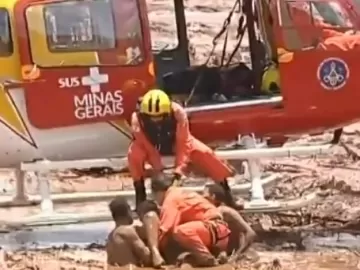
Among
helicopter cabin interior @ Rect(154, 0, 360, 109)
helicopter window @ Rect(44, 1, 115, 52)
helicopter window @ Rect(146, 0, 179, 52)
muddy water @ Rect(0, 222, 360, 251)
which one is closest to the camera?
muddy water @ Rect(0, 222, 360, 251)

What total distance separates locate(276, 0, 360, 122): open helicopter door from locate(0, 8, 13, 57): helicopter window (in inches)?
82.5

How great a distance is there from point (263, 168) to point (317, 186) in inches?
27.0

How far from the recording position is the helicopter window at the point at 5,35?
1080cm

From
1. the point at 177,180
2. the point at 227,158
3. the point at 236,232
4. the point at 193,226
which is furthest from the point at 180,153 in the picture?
the point at 193,226

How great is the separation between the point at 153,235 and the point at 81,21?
7.35 feet

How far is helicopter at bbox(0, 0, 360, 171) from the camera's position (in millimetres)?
10844

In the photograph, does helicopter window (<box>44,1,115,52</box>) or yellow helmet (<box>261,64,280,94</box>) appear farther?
yellow helmet (<box>261,64,280,94</box>)

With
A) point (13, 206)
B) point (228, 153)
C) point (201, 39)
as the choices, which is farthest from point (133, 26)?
point (201, 39)

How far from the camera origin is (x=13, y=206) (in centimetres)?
1190

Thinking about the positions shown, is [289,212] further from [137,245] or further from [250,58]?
[137,245]

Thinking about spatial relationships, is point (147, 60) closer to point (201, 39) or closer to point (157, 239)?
point (157, 239)

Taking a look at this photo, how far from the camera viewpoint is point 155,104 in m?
10.3

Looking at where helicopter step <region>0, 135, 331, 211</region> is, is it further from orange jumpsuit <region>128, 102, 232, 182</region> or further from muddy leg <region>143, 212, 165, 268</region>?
muddy leg <region>143, 212, 165, 268</region>

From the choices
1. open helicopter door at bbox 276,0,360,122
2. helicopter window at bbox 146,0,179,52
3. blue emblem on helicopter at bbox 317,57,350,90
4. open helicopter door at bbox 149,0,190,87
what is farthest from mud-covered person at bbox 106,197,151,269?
open helicopter door at bbox 149,0,190,87
